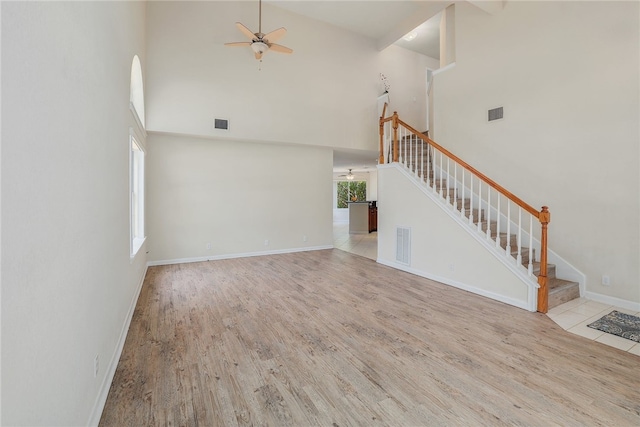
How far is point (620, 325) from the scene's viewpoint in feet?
9.84

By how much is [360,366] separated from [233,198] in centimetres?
483

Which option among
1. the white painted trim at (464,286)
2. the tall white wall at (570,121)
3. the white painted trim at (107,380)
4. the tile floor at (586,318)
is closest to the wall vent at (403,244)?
the white painted trim at (464,286)

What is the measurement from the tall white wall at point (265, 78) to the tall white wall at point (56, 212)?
3.33 metres

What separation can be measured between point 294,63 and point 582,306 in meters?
6.54

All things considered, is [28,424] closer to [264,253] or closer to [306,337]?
[306,337]

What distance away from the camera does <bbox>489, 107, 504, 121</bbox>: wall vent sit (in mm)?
4754

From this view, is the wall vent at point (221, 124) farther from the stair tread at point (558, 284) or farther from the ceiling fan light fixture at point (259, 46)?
the stair tread at point (558, 284)

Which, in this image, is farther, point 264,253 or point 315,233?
point 315,233

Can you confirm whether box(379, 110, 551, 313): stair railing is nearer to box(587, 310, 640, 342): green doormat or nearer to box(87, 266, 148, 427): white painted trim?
box(587, 310, 640, 342): green doormat

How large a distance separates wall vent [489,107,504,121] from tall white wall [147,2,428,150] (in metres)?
2.94

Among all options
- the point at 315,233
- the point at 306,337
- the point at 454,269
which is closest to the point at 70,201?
the point at 306,337

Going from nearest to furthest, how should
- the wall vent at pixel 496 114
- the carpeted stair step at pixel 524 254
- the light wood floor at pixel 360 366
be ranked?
the light wood floor at pixel 360 366, the carpeted stair step at pixel 524 254, the wall vent at pixel 496 114

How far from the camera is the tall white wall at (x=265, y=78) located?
5.18 m

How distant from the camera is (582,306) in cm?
353
